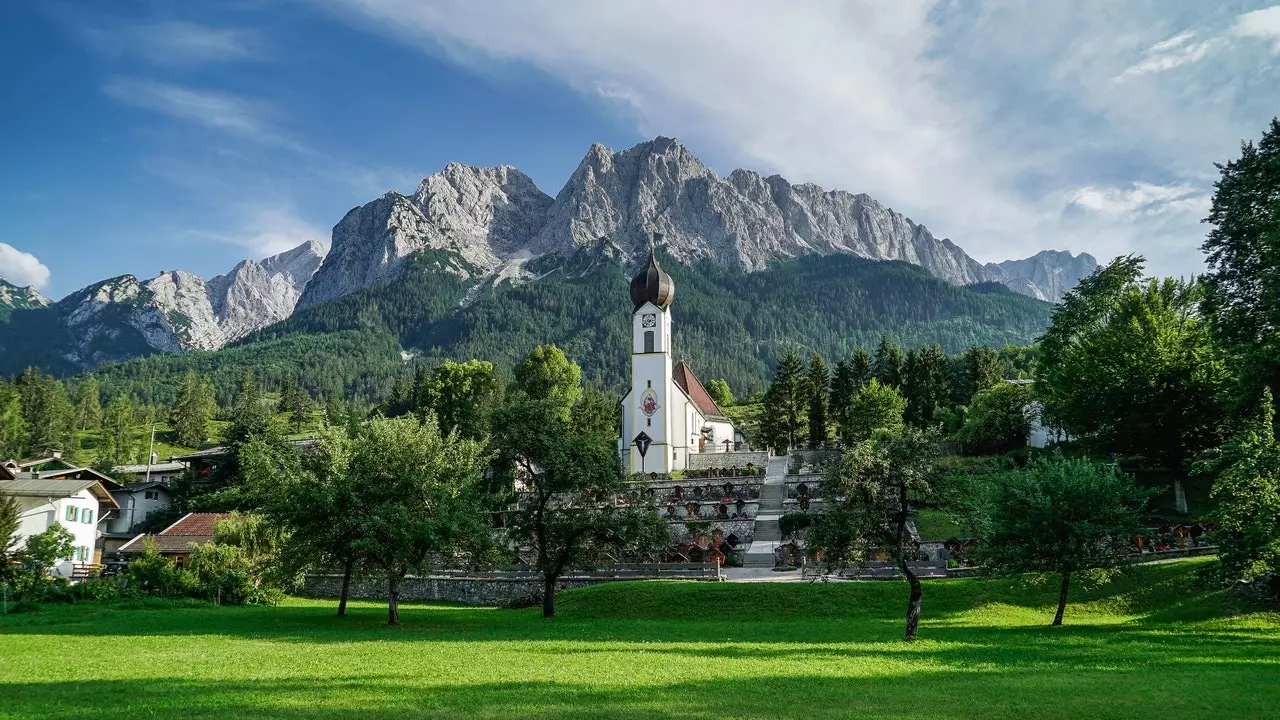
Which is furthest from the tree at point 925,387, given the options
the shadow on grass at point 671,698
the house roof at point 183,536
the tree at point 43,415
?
the tree at point 43,415

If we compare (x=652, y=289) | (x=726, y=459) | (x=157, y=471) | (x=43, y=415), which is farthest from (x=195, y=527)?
(x=43, y=415)

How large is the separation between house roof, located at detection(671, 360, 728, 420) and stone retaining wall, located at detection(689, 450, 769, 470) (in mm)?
8936

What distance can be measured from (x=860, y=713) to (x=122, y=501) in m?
68.5

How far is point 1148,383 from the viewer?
1666 inches

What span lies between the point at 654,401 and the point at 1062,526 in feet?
171

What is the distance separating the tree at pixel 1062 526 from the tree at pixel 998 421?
40.5 metres

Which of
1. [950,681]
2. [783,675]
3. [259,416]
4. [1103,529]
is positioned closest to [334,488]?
[783,675]

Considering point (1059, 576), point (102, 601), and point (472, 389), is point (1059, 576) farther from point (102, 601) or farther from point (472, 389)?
point (472, 389)

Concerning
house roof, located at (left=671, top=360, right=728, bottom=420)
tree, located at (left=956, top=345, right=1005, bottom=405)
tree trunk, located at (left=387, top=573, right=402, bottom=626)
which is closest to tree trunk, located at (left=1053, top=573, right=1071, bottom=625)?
tree trunk, located at (left=387, top=573, right=402, bottom=626)

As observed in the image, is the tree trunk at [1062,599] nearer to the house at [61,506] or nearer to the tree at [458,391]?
the house at [61,506]

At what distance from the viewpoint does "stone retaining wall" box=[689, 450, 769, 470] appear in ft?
230

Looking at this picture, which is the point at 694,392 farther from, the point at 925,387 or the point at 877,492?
the point at 877,492

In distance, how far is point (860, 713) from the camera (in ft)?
40.3

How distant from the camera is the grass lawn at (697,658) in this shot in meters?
12.8
